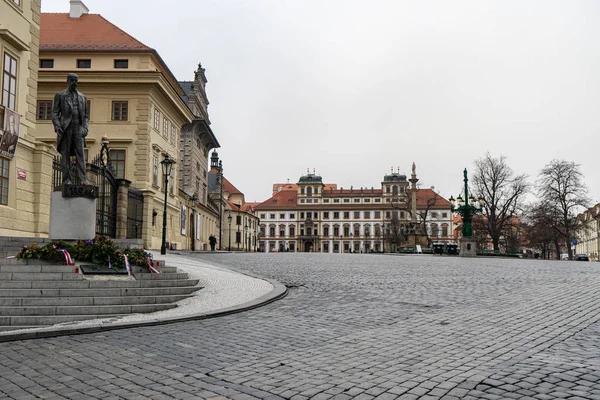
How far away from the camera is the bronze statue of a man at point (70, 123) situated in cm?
1352

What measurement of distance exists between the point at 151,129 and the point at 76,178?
22.8 meters

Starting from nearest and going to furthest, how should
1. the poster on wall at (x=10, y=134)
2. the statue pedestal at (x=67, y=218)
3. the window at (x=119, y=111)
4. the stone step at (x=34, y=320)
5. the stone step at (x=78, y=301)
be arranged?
the stone step at (x=34, y=320), the stone step at (x=78, y=301), the statue pedestal at (x=67, y=218), the poster on wall at (x=10, y=134), the window at (x=119, y=111)

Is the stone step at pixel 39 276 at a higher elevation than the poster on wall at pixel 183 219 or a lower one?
lower

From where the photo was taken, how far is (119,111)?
119 feet

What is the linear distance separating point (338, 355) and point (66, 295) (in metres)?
5.86

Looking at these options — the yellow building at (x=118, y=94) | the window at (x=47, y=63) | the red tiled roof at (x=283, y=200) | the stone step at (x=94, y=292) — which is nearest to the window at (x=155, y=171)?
the yellow building at (x=118, y=94)

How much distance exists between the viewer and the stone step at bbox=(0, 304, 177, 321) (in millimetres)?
9258

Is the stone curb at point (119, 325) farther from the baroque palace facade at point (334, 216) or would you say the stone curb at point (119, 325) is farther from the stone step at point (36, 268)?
the baroque palace facade at point (334, 216)

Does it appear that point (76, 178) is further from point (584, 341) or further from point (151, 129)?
point (151, 129)

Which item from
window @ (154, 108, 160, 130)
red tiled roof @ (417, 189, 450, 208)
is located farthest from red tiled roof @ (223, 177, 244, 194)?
window @ (154, 108, 160, 130)

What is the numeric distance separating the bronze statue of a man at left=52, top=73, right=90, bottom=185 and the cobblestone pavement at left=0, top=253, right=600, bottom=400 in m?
6.29

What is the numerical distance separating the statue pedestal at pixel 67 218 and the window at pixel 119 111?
24.2 m

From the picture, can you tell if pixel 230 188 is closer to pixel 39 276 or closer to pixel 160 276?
pixel 160 276

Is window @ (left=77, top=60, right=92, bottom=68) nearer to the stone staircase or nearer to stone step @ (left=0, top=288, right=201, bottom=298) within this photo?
the stone staircase
